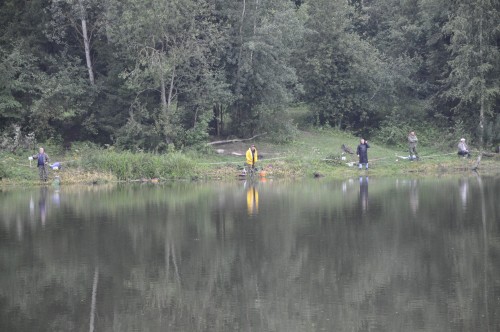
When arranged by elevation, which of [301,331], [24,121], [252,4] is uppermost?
[252,4]

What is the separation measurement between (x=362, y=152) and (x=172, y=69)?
1171 cm

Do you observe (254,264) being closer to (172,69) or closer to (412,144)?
(172,69)

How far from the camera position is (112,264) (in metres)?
19.3

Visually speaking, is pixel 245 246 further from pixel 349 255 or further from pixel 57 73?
pixel 57 73

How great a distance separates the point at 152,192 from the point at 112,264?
1746 centimetres

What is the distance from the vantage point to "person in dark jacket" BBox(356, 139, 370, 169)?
1772 inches

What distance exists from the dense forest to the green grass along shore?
1709mm

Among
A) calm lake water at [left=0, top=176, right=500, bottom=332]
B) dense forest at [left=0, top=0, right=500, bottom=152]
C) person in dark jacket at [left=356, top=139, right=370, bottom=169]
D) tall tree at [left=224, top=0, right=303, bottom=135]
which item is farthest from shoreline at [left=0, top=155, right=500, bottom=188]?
calm lake water at [left=0, top=176, right=500, bottom=332]

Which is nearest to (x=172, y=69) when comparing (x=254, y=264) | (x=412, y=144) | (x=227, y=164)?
(x=227, y=164)

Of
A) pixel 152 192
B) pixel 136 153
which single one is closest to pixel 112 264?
pixel 152 192

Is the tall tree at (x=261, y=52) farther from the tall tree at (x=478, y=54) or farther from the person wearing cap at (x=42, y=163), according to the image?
the person wearing cap at (x=42, y=163)

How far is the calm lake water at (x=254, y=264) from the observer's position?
14219 millimetres

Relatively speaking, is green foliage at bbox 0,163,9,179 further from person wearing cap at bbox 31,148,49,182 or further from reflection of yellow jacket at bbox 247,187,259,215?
reflection of yellow jacket at bbox 247,187,259,215

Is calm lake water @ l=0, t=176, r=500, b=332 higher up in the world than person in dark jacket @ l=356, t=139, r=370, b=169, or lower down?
lower down
